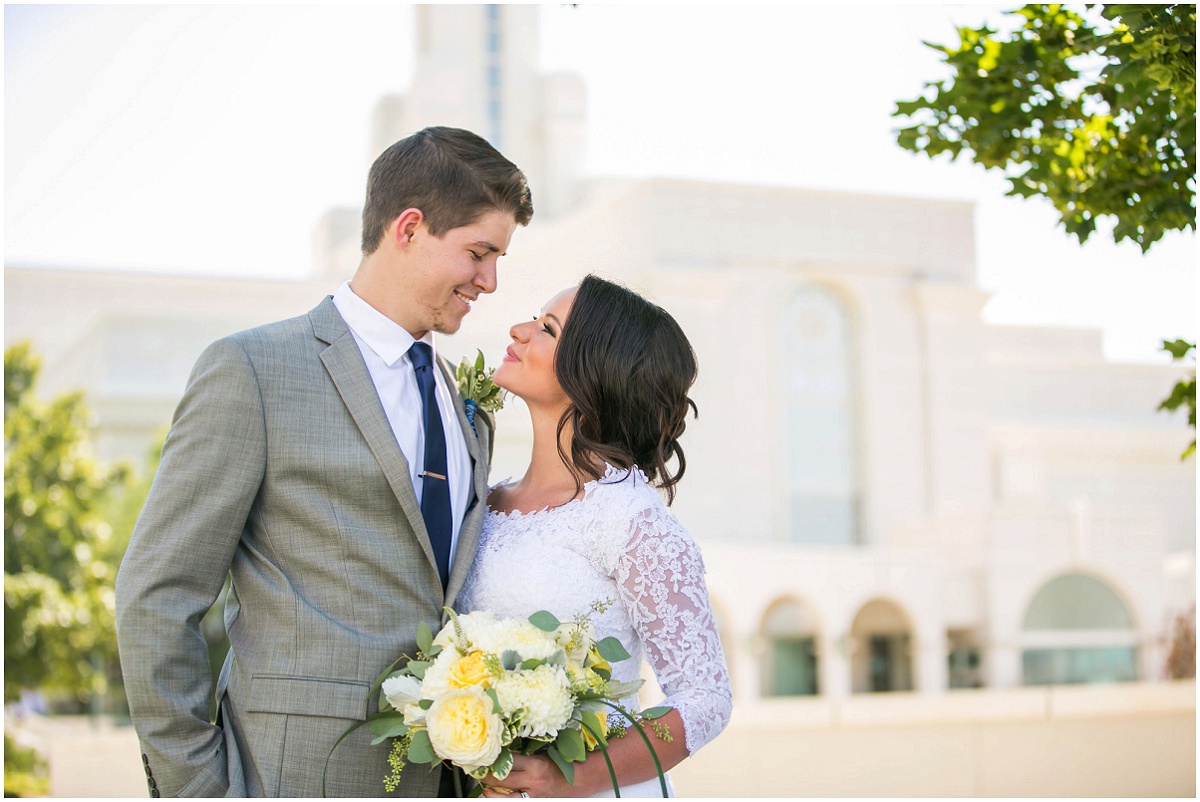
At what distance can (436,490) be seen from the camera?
3.15 m

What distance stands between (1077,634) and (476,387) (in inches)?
1145

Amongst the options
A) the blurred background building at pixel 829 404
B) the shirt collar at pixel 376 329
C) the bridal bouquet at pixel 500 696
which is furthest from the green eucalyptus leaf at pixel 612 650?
the blurred background building at pixel 829 404

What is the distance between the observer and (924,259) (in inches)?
1510

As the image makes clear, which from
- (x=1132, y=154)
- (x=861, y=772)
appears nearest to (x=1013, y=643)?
(x=861, y=772)

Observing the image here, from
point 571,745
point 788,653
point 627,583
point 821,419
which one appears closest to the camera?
point 571,745

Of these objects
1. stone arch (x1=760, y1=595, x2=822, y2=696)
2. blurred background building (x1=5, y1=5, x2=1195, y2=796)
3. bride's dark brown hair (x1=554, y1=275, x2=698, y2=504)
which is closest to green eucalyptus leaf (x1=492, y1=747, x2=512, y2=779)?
bride's dark brown hair (x1=554, y1=275, x2=698, y2=504)

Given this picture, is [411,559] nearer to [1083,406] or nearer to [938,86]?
[938,86]

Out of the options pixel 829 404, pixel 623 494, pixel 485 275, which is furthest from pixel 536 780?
pixel 829 404

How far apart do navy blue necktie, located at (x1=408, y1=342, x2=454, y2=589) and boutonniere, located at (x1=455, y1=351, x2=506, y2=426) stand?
0.33 metres

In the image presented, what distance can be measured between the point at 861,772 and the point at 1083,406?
114 feet

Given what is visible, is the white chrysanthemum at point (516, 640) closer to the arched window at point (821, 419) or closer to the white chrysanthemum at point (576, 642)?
the white chrysanthemum at point (576, 642)

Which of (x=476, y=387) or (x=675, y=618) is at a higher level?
(x=476, y=387)

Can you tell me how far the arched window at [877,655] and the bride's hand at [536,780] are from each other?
31348mm

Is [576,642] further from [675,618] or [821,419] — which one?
[821,419]
